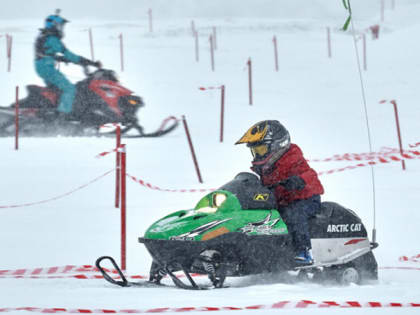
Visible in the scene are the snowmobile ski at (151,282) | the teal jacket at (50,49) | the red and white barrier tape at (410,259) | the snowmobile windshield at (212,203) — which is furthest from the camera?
the teal jacket at (50,49)

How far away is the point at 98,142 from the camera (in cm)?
1510

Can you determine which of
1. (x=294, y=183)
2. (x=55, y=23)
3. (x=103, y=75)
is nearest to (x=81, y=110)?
(x=103, y=75)

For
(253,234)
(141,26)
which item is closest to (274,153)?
(253,234)

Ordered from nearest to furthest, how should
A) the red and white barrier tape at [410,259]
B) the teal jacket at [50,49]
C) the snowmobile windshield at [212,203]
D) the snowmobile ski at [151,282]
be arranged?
the snowmobile ski at [151,282]
the snowmobile windshield at [212,203]
the red and white barrier tape at [410,259]
the teal jacket at [50,49]

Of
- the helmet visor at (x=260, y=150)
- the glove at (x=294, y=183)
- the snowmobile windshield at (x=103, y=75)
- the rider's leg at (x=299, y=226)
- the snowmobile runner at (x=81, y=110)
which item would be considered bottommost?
the rider's leg at (x=299, y=226)

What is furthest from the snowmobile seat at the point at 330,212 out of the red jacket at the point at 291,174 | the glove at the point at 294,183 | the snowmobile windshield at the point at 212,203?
the snowmobile windshield at the point at 212,203

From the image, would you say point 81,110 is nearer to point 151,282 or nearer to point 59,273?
point 59,273

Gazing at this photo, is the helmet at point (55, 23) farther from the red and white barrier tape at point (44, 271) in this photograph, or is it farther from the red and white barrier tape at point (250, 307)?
the red and white barrier tape at point (250, 307)

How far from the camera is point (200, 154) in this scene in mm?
14836

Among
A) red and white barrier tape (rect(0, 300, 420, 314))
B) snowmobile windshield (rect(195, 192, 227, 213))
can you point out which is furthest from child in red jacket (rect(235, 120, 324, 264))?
red and white barrier tape (rect(0, 300, 420, 314))

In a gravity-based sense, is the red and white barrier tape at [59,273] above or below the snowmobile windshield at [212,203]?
below

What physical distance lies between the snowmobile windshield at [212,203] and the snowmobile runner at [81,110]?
8.98m

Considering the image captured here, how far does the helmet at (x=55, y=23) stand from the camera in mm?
15125

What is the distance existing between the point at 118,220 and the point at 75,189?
212 cm
